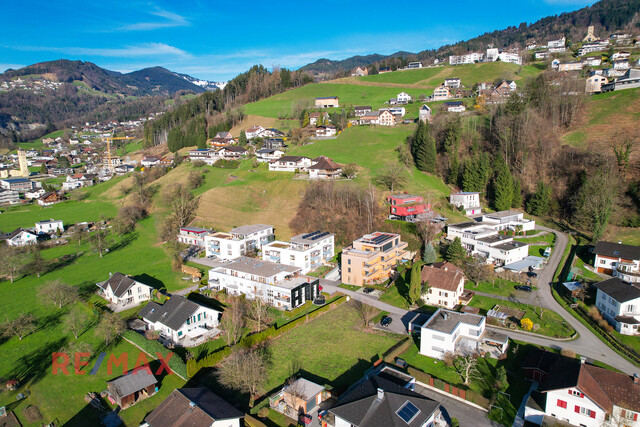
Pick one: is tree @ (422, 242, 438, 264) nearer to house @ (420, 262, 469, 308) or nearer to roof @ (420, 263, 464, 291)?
roof @ (420, 263, 464, 291)

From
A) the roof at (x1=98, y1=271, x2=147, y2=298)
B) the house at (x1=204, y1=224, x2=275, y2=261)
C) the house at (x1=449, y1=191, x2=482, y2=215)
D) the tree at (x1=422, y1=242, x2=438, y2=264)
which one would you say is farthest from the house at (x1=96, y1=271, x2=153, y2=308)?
the house at (x1=449, y1=191, x2=482, y2=215)

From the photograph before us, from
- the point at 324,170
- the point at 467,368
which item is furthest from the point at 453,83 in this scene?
the point at 467,368

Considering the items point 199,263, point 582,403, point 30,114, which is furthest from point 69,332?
point 30,114

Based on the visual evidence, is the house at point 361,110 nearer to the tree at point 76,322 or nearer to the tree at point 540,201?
the tree at point 540,201

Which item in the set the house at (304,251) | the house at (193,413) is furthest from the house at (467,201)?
the house at (193,413)

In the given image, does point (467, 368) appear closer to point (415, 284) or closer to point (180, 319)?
point (415, 284)

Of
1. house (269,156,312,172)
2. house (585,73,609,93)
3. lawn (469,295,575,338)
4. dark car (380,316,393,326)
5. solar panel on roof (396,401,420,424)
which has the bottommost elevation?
dark car (380,316,393,326)

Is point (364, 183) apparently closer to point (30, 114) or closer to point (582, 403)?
point (582, 403)
